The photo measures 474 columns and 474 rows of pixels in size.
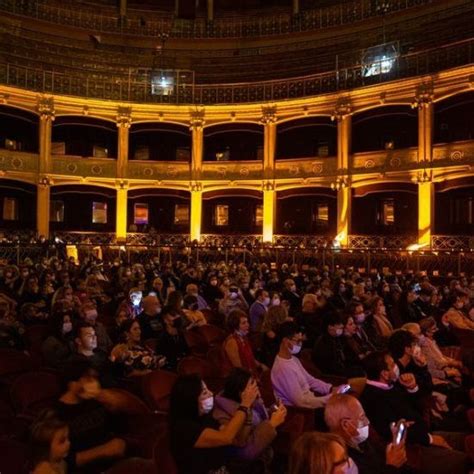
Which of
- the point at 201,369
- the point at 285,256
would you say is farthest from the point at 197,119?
the point at 201,369

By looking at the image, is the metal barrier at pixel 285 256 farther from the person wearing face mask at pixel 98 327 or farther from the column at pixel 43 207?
the person wearing face mask at pixel 98 327

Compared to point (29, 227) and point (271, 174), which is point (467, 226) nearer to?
point (271, 174)

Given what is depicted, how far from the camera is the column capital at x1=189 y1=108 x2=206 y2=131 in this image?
1171 inches

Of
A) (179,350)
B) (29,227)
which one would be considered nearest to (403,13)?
(29,227)

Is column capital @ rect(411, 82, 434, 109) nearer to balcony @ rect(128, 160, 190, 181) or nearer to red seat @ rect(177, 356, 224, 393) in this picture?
balcony @ rect(128, 160, 190, 181)

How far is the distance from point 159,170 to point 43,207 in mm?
6050

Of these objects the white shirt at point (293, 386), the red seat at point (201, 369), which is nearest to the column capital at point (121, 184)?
the red seat at point (201, 369)

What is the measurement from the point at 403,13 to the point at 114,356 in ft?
83.7

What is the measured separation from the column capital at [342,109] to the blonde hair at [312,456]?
83.3 ft

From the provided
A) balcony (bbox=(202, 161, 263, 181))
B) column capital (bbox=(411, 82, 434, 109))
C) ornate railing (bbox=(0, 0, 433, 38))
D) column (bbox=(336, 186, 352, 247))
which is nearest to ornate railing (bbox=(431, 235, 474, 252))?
column (bbox=(336, 186, 352, 247))

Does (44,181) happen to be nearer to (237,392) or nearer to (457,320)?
(457,320)

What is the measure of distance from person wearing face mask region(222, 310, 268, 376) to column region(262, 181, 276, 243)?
22.2 meters

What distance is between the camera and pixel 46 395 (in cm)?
534

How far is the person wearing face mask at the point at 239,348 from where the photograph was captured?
651 centimetres
